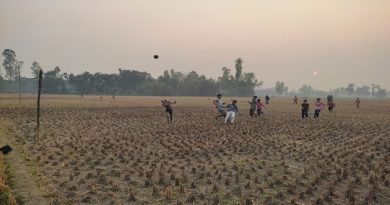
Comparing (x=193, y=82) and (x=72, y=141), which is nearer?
(x=72, y=141)

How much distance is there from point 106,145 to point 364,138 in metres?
12.2

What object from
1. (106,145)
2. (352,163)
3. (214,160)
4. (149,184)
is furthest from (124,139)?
(352,163)

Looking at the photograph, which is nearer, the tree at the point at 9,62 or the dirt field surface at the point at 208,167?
the dirt field surface at the point at 208,167

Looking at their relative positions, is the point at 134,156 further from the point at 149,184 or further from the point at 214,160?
the point at 149,184

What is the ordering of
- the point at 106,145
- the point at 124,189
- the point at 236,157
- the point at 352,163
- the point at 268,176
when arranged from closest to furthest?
the point at 124,189 → the point at 268,176 → the point at 352,163 → the point at 236,157 → the point at 106,145

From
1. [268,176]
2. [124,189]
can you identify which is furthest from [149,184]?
[268,176]

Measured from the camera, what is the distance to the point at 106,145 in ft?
50.3

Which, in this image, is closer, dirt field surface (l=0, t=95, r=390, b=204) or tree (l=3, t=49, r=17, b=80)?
dirt field surface (l=0, t=95, r=390, b=204)

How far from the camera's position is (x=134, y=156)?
13.0 meters

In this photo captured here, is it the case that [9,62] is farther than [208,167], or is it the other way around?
[9,62]

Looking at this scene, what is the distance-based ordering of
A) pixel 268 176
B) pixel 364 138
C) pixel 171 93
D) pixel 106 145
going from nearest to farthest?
pixel 268 176
pixel 106 145
pixel 364 138
pixel 171 93

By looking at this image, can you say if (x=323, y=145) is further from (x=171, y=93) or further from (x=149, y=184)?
(x=171, y=93)

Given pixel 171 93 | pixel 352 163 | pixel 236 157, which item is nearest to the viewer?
pixel 352 163

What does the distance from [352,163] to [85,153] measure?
9.05m
